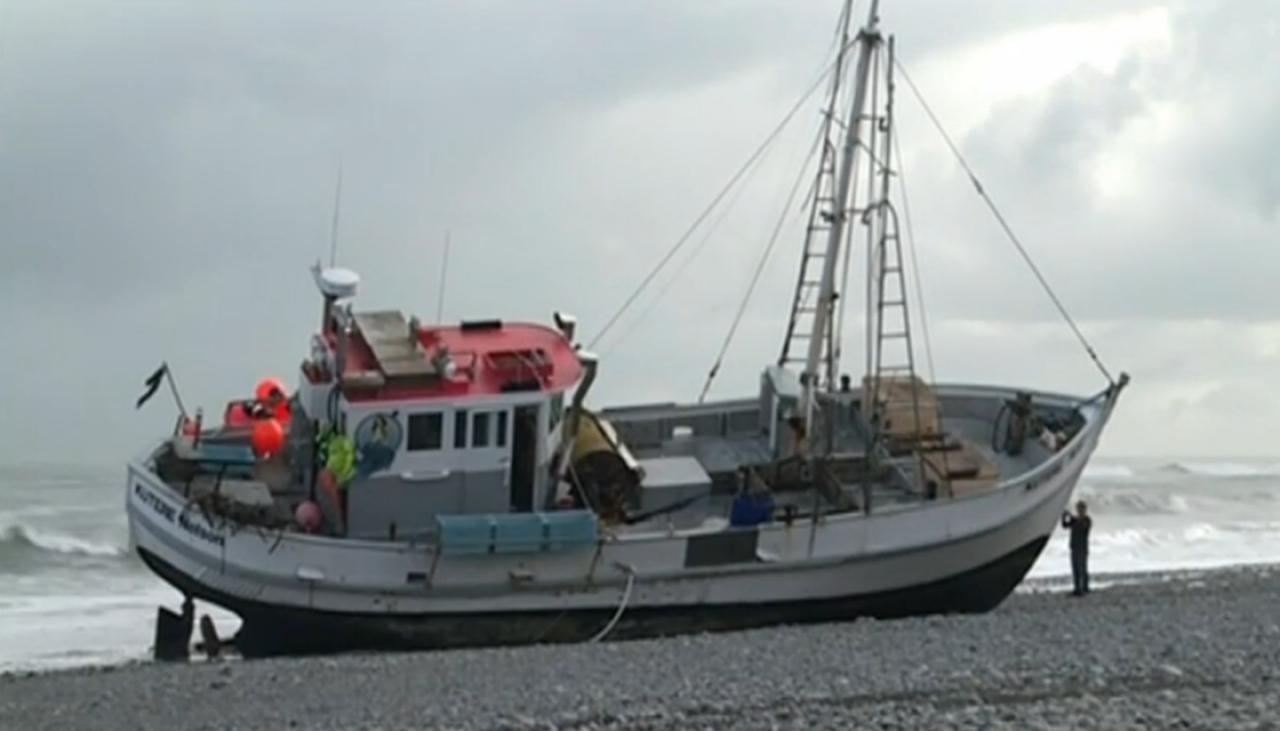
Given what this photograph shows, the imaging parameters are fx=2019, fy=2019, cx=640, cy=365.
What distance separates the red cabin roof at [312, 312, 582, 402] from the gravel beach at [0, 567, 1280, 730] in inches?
107

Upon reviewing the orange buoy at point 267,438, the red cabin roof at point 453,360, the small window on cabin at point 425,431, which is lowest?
the orange buoy at point 267,438

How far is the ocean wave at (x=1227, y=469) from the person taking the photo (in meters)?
52.6

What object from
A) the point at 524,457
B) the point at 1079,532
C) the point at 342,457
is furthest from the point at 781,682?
the point at 1079,532

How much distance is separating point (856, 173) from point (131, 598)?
1321 cm

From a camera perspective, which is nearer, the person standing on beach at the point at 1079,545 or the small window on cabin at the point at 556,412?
the small window on cabin at the point at 556,412

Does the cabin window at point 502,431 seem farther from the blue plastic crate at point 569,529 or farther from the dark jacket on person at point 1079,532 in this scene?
the dark jacket on person at point 1079,532

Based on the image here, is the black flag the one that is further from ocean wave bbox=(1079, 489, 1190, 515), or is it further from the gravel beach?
ocean wave bbox=(1079, 489, 1190, 515)

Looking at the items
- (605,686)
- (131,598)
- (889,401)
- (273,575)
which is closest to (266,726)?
(605,686)

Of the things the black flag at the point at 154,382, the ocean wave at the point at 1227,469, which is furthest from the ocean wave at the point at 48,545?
the ocean wave at the point at 1227,469

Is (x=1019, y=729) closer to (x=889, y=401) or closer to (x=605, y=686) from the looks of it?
(x=605, y=686)

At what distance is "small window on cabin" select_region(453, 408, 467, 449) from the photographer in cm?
1980

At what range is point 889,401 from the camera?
22625 millimetres

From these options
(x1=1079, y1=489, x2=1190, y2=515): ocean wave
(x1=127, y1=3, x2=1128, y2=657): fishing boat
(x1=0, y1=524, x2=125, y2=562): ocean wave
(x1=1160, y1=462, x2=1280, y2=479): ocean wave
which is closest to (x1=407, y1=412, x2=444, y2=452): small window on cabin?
(x1=127, y1=3, x2=1128, y2=657): fishing boat

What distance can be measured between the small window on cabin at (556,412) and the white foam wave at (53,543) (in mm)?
15953
